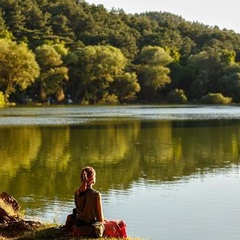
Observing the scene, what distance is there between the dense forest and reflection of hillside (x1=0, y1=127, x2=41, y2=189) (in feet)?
122

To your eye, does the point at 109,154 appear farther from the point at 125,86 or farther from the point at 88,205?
the point at 125,86

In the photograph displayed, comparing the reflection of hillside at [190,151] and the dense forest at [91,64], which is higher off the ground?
the dense forest at [91,64]

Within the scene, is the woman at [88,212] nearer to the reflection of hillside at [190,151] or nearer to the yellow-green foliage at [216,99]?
the reflection of hillside at [190,151]

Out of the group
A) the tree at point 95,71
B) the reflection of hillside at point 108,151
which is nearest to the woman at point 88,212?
the reflection of hillside at point 108,151

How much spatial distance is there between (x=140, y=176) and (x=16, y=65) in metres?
53.3

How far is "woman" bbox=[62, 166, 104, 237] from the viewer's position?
24.2ft

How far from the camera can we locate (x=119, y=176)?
16141mm

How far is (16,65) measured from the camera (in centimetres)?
6731

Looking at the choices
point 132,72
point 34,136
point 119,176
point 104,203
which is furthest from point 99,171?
point 132,72

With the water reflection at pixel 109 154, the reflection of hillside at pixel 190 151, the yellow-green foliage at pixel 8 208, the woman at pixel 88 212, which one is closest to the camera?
the woman at pixel 88 212

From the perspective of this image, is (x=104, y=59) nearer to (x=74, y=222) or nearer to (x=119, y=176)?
(x=119, y=176)

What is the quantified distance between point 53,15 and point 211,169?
8951 centimetres

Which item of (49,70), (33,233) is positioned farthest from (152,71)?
(33,233)

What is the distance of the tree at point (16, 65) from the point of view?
66938mm
